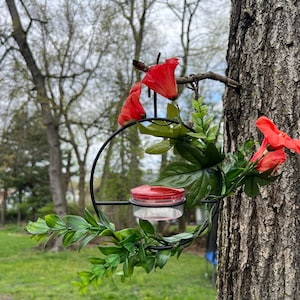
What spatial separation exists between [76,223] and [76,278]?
3.88m

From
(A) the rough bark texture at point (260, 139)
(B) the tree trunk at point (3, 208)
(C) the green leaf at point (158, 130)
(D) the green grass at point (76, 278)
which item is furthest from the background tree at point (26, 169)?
(C) the green leaf at point (158, 130)

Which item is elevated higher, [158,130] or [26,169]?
[158,130]

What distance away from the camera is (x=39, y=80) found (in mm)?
7168

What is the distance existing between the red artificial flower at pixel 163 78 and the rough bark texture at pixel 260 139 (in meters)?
0.45

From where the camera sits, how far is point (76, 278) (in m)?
4.29

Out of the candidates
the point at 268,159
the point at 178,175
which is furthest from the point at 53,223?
the point at 268,159

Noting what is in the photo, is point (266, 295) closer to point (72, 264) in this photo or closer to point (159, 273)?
point (159, 273)

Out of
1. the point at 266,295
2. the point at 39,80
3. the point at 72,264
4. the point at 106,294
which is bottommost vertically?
the point at 72,264

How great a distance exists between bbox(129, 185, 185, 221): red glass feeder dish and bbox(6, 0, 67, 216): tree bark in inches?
251

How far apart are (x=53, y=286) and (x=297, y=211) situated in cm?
355

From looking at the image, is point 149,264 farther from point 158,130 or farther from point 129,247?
point 158,130

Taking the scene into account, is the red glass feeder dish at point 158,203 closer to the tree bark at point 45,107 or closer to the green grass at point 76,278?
the green grass at point 76,278

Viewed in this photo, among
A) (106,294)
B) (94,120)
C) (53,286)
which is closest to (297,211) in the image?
(106,294)

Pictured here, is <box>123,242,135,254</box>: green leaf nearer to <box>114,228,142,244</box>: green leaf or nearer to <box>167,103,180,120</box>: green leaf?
<box>114,228,142,244</box>: green leaf
